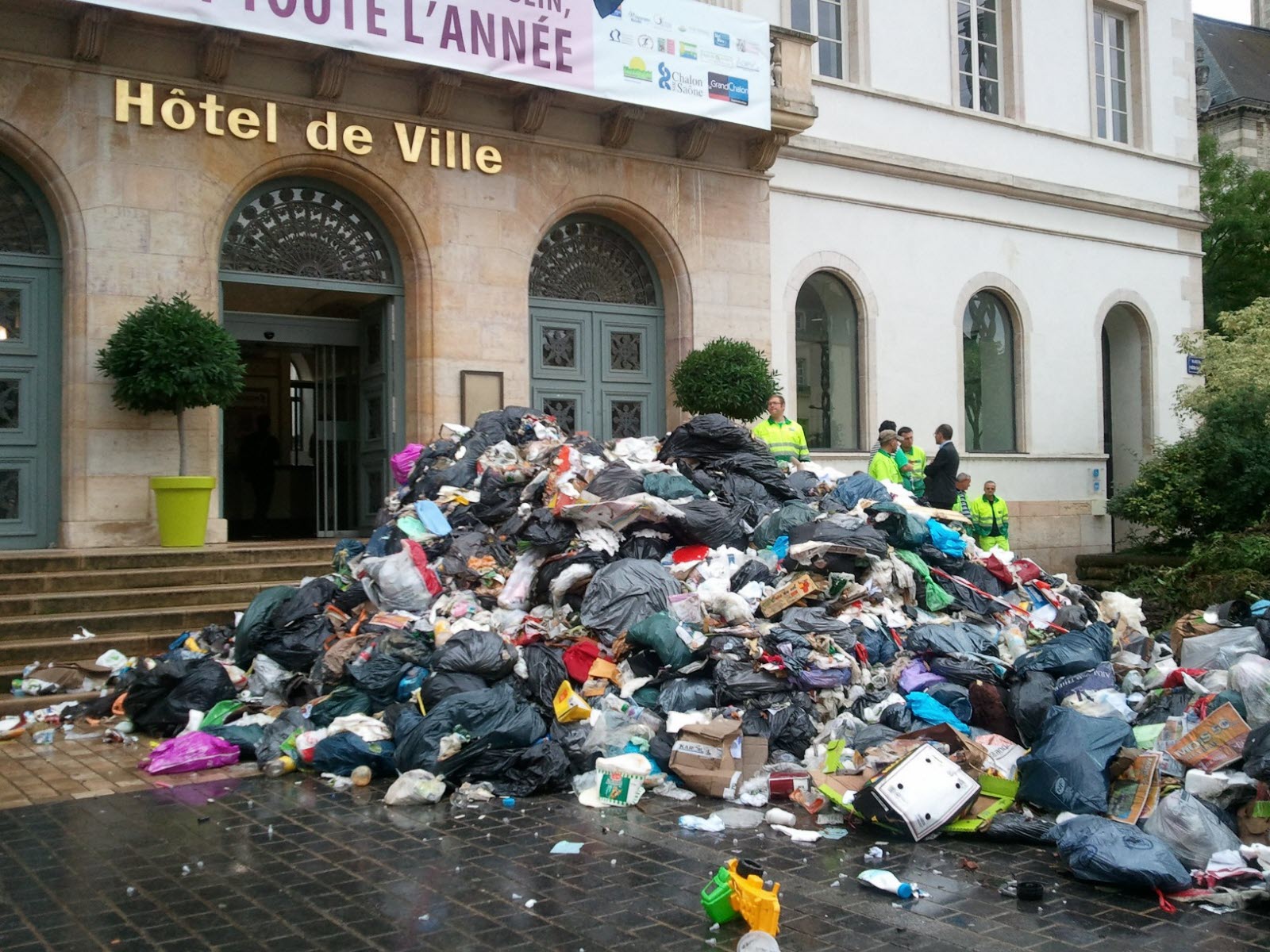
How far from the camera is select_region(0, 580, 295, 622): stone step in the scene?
360 inches

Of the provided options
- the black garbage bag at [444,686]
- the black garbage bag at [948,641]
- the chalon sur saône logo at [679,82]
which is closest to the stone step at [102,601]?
the black garbage bag at [444,686]

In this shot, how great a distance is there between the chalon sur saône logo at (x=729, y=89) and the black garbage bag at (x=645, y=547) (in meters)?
6.98

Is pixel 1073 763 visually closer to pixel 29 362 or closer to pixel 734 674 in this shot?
pixel 734 674

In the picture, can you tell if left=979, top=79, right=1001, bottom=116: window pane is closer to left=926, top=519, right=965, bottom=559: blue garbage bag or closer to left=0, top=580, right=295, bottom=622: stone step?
left=926, top=519, right=965, bottom=559: blue garbage bag

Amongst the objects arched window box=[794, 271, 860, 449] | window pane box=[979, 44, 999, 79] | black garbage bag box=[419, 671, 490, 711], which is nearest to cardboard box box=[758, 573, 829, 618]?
black garbage bag box=[419, 671, 490, 711]

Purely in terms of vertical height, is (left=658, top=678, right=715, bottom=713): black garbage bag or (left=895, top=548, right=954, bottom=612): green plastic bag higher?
(left=895, top=548, right=954, bottom=612): green plastic bag

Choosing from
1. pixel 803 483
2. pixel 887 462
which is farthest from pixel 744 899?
pixel 887 462

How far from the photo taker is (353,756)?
6.73m

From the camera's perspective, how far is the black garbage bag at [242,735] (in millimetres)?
7215

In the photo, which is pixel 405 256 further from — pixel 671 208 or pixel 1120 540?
pixel 1120 540

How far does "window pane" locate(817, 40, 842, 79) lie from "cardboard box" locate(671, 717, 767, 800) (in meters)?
12.0

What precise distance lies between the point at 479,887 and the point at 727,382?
897 cm

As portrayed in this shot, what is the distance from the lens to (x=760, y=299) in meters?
15.1

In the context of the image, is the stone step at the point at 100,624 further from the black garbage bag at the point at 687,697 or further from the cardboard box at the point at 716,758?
the cardboard box at the point at 716,758
